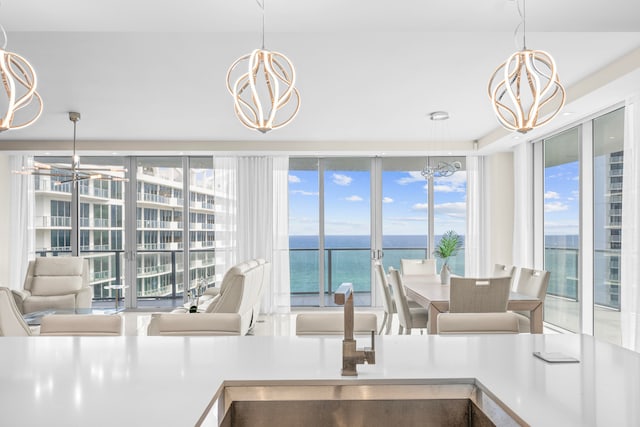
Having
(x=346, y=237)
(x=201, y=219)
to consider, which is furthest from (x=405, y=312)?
(x=201, y=219)

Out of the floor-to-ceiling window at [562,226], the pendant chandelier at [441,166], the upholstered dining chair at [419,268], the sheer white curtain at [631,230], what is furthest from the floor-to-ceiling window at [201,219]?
the sheer white curtain at [631,230]

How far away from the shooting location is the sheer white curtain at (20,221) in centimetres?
719

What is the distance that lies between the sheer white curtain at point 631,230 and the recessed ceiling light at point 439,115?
1.76 meters

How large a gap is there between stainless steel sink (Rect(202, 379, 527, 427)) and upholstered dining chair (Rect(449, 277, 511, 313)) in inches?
88.8

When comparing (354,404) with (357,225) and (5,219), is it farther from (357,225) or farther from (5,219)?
(5,219)

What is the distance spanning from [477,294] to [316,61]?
7.24 feet

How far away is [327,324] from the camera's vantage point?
2377mm

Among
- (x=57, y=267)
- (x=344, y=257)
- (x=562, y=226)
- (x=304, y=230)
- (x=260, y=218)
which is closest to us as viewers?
(x=562, y=226)

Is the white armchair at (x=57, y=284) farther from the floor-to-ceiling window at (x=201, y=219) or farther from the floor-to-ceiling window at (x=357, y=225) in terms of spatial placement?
Result: the floor-to-ceiling window at (x=357, y=225)

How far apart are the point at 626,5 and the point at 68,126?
589 cm

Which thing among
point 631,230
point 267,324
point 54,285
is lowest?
point 267,324

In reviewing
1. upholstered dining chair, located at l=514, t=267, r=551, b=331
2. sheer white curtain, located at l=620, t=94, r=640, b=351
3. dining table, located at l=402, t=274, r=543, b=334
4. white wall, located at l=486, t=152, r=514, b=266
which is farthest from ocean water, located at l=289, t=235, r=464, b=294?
sheer white curtain, located at l=620, t=94, r=640, b=351

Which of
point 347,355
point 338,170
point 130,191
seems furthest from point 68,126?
point 347,355

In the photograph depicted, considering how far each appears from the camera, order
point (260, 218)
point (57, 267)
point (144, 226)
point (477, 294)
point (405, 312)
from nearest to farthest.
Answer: point (477, 294), point (405, 312), point (57, 267), point (260, 218), point (144, 226)
